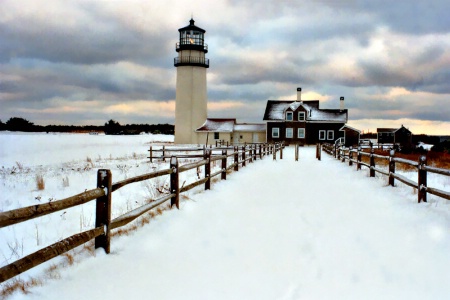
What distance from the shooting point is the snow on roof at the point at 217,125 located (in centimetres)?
5428

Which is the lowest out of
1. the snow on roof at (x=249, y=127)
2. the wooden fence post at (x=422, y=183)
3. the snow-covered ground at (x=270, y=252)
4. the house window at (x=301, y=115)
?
the snow-covered ground at (x=270, y=252)

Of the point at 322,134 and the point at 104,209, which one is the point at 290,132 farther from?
the point at 104,209

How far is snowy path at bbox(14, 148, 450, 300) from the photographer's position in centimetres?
426

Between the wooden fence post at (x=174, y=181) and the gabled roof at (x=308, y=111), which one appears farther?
the gabled roof at (x=308, y=111)

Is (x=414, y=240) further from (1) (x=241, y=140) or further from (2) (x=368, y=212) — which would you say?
(1) (x=241, y=140)

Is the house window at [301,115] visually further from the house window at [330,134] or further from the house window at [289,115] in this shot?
the house window at [330,134]

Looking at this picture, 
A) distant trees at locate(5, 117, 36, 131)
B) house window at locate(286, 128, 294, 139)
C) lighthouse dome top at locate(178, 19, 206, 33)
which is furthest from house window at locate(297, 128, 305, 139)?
distant trees at locate(5, 117, 36, 131)

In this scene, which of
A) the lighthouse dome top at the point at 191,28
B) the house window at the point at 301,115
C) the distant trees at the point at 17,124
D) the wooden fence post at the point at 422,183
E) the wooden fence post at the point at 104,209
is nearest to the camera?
the wooden fence post at the point at 104,209

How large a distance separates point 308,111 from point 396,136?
16.9 metres

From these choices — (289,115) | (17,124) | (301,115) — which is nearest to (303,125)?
(301,115)

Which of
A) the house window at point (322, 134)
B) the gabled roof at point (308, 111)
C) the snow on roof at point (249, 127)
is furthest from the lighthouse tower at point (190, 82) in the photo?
the house window at point (322, 134)

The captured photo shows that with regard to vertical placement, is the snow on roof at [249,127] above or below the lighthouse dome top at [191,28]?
below

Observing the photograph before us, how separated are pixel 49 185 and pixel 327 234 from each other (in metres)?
11.7

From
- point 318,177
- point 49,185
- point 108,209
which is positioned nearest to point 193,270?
point 108,209
